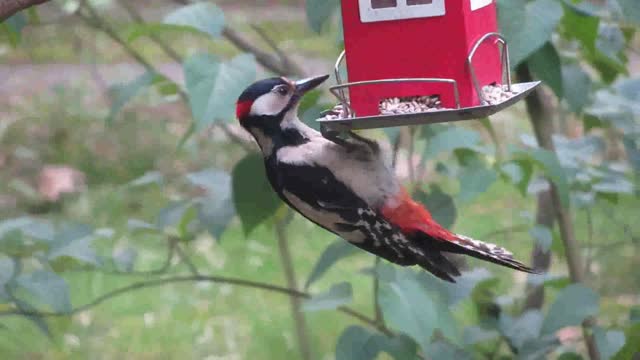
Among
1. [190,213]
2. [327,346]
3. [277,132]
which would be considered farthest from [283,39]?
[277,132]

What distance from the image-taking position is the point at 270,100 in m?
2.07

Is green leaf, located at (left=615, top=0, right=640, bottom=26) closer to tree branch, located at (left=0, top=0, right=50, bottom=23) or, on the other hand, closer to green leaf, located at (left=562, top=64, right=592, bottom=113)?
green leaf, located at (left=562, top=64, right=592, bottom=113)

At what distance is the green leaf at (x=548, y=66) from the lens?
2420mm

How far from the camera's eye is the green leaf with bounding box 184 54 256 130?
207cm

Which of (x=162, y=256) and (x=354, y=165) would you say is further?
(x=162, y=256)

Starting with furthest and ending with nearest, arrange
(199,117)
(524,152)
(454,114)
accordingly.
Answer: (524,152) < (199,117) < (454,114)

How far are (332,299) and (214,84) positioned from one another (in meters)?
0.60

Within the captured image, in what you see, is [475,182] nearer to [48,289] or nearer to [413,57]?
[413,57]

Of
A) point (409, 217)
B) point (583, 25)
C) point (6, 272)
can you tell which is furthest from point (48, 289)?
point (583, 25)

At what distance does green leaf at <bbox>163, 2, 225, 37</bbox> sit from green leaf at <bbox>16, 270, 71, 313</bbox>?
63 centimetres

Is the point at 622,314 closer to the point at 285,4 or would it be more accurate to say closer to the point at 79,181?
the point at 79,181

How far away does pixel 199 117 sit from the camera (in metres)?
2.05

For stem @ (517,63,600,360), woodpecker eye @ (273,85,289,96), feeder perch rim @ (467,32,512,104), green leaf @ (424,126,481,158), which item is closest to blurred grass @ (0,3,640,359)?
stem @ (517,63,600,360)

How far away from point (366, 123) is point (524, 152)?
66 cm
